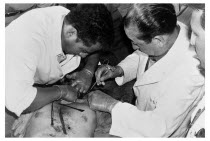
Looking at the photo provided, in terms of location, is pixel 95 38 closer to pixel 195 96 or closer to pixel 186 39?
pixel 186 39

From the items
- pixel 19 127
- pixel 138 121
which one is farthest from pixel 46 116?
pixel 138 121

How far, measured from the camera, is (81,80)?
1.75 meters

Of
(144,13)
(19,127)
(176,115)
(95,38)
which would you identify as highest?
(144,13)

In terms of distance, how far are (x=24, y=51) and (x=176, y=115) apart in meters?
0.82

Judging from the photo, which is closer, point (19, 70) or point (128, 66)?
point (19, 70)

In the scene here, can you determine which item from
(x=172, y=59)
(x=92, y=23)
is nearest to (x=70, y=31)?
(x=92, y=23)

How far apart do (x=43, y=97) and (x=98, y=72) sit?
1.30 feet

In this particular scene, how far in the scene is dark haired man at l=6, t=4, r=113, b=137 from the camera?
1.41 metres

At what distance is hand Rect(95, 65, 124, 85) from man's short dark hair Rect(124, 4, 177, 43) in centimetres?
41

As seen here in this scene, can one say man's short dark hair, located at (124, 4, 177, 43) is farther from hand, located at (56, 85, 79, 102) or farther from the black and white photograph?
hand, located at (56, 85, 79, 102)

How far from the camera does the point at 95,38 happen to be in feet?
4.74

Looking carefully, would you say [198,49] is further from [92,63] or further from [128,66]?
[92,63]

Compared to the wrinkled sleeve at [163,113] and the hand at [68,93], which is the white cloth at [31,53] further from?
the wrinkled sleeve at [163,113]

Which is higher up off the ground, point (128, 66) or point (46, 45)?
point (46, 45)
